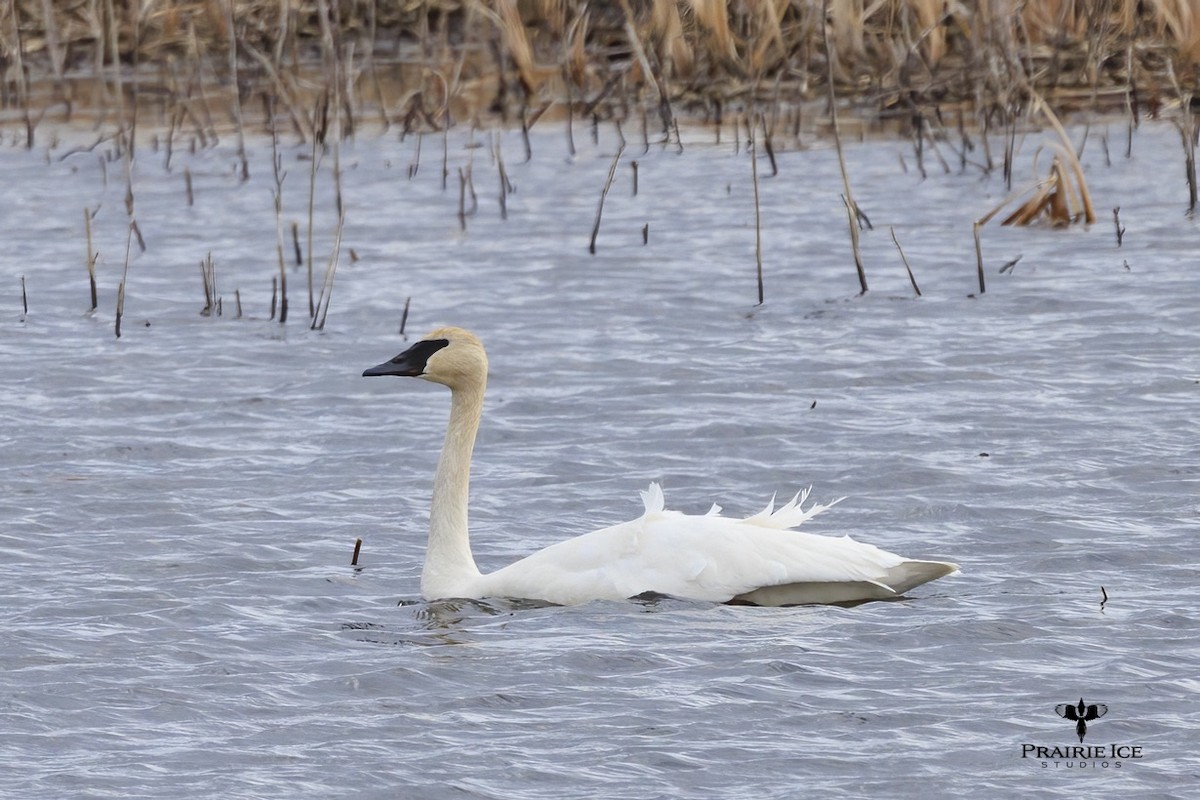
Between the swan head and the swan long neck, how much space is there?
55mm

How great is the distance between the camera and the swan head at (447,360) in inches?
285

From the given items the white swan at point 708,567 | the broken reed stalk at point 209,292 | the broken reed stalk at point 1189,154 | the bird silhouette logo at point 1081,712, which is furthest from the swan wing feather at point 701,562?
the broken reed stalk at point 1189,154

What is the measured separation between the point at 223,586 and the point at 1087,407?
158 inches

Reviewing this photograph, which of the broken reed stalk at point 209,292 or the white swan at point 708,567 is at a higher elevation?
the broken reed stalk at point 209,292

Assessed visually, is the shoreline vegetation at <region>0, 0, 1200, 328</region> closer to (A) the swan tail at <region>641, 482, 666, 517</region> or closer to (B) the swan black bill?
(B) the swan black bill

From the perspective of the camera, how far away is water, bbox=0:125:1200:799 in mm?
5414

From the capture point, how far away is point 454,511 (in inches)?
282

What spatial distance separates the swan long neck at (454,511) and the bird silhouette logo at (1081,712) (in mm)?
2178

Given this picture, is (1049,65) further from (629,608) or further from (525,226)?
(629,608)

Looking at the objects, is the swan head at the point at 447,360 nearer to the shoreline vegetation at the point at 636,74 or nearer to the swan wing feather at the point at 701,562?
the swan wing feather at the point at 701,562

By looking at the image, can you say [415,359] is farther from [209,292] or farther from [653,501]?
[209,292]

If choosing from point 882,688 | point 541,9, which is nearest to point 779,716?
point 882,688

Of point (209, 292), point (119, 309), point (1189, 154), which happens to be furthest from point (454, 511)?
point (1189, 154)

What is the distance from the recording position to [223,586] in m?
7.06
